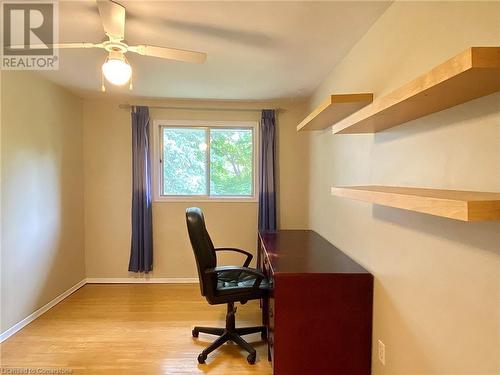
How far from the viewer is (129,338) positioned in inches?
99.3

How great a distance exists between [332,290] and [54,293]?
2.99 m

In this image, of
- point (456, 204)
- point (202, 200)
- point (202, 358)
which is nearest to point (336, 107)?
point (456, 204)

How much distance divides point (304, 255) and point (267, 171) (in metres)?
1.67

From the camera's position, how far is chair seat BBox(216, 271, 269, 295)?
219 centimetres

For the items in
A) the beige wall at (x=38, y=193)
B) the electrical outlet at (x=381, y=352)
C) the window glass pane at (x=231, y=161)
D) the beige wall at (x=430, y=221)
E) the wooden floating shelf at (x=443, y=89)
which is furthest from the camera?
the window glass pane at (x=231, y=161)

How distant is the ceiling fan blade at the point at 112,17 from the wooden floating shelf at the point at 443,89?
53.5 inches

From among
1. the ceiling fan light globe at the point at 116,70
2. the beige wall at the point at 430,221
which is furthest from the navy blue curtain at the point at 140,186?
the beige wall at the point at 430,221

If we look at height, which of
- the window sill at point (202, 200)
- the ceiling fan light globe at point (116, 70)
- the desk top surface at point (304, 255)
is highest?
the ceiling fan light globe at point (116, 70)

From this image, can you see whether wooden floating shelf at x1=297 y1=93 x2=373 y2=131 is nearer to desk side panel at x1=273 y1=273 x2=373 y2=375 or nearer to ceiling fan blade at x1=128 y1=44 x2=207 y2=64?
ceiling fan blade at x1=128 y1=44 x2=207 y2=64

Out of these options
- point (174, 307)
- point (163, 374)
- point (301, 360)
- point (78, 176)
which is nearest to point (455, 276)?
point (301, 360)

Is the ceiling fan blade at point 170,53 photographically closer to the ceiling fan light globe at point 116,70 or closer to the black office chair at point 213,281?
the ceiling fan light globe at point 116,70

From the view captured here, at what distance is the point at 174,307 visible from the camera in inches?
124

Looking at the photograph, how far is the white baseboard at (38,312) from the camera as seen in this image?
2.51m

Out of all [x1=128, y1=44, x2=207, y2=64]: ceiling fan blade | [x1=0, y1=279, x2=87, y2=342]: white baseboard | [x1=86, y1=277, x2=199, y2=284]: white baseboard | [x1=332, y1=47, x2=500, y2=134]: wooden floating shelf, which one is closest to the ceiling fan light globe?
[x1=128, y1=44, x2=207, y2=64]: ceiling fan blade
